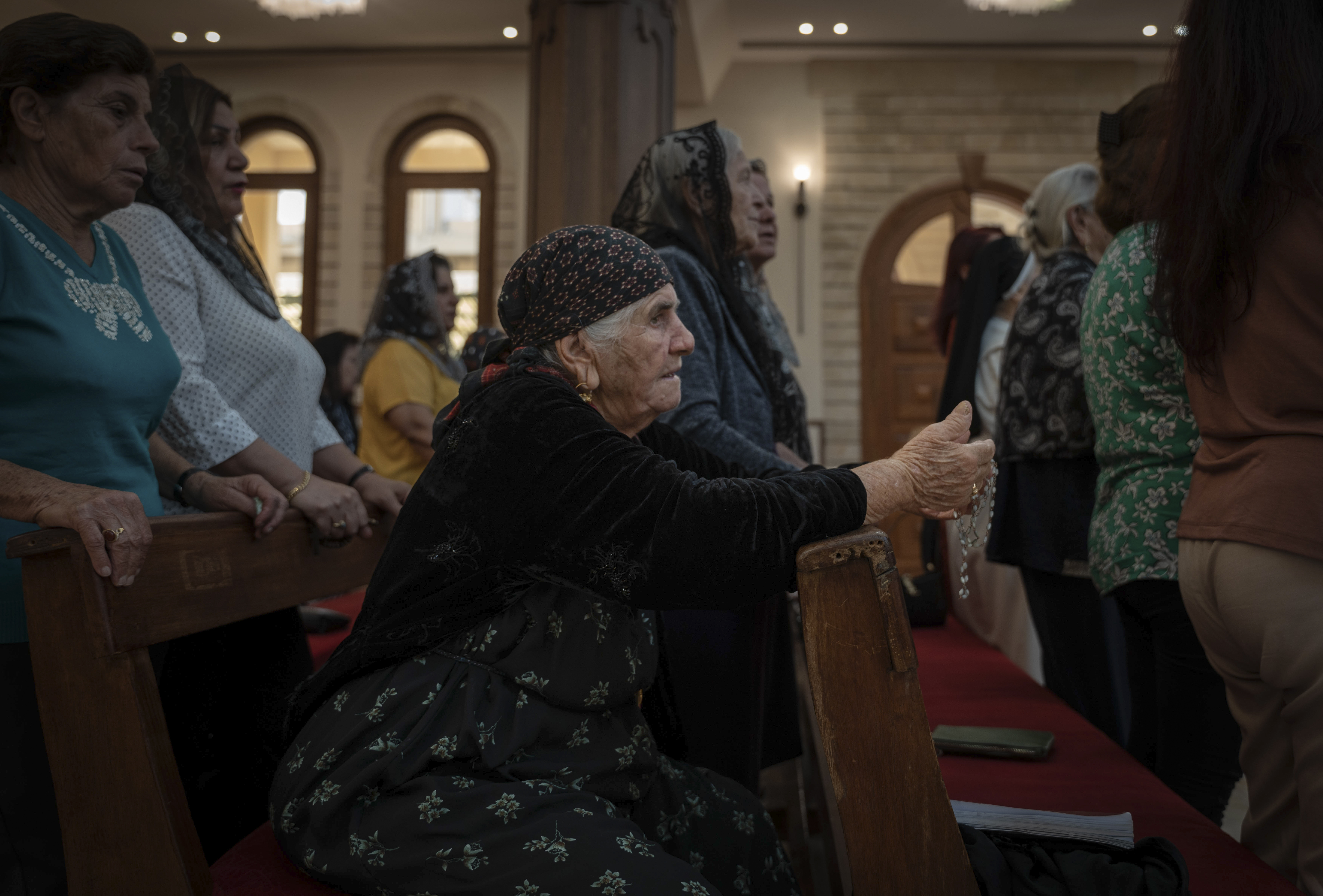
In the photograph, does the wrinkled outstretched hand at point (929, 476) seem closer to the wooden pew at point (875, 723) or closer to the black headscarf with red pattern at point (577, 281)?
the wooden pew at point (875, 723)

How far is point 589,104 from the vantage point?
5.17 m

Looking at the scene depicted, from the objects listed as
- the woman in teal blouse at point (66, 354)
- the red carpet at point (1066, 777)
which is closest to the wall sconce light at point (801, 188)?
the red carpet at point (1066, 777)

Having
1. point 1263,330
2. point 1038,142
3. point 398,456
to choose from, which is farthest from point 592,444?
point 1038,142

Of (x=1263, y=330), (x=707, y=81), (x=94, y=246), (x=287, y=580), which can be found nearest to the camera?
(x=1263, y=330)

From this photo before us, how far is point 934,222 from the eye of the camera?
28.6 ft

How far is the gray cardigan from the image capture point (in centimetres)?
187

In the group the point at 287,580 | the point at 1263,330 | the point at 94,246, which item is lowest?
the point at 287,580

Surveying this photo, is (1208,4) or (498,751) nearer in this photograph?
(498,751)

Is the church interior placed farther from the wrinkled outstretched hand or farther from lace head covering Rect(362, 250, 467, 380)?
lace head covering Rect(362, 250, 467, 380)

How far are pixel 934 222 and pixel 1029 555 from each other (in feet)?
23.1

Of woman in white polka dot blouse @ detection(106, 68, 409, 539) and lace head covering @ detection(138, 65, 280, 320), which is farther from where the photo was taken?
lace head covering @ detection(138, 65, 280, 320)

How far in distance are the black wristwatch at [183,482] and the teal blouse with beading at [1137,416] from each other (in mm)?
1696

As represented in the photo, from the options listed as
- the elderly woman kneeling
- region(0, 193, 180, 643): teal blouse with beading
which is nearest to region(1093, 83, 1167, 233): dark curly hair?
the elderly woman kneeling

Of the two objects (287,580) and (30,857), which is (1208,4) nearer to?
(287,580)
